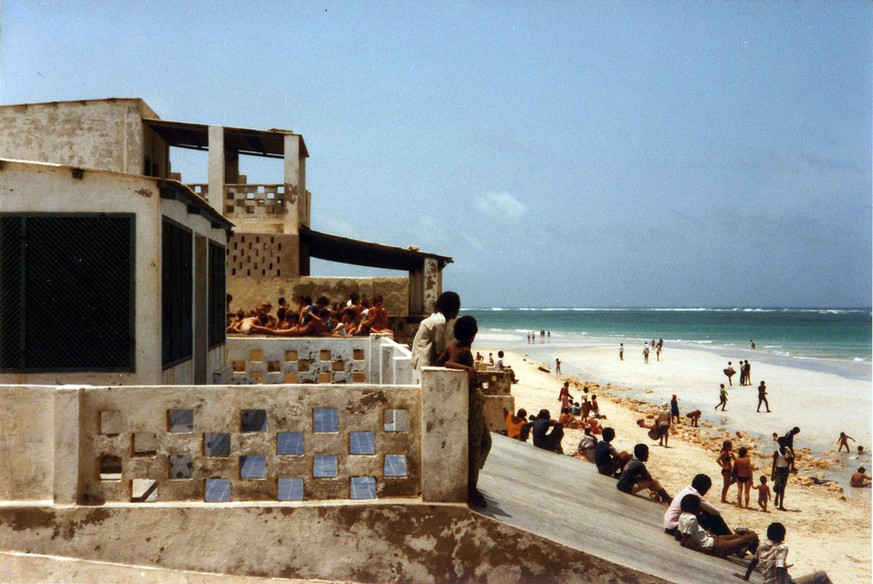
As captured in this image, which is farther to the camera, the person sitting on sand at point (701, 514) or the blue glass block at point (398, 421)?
the person sitting on sand at point (701, 514)

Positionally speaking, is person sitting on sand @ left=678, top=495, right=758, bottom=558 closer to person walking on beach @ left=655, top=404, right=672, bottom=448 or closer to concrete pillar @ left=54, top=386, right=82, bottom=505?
concrete pillar @ left=54, top=386, right=82, bottom=505

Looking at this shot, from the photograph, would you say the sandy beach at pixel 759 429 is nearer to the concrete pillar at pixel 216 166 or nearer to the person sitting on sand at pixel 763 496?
the person sitting on sand at pixel 763 496

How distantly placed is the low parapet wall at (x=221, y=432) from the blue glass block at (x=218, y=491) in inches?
22.9

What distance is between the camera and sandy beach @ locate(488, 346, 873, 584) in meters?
13.1

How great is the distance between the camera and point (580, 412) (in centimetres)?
2403

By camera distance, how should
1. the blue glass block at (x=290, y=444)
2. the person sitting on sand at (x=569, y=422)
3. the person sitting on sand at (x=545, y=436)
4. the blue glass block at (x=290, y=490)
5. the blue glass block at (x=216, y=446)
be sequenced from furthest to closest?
the person sitting on sand at (x=569, y=422) → the person sitting on sand at (x=545, y=436) → the blue glass block at (x=216, y=446) → the blue glass block at (x=290, y=444) → the blue glass block at (x=290, y=490)

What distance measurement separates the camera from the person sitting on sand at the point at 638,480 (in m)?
9.66

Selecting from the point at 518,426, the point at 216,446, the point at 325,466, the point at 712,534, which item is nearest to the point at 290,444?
the point at 325,466

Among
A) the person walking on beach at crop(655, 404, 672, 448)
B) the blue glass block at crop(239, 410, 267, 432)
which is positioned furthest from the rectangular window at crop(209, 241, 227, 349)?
the person walking on beach at crop(655, 404, 672, 448)

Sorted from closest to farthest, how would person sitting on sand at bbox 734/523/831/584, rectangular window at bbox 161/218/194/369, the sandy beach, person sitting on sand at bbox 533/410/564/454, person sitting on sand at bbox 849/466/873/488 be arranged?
rectangular window at bbox 161/218/194/369
person sitting on sand at bbox 734/523/831/584
person sitting on sand at bbox 533/410/564/454
the sandy beach
person sitting on sand at bbox 849/466/873/488

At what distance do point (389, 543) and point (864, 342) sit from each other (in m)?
87.3

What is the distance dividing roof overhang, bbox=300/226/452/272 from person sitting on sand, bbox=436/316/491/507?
541 inches

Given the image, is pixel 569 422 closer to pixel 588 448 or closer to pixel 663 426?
pixel 663 426

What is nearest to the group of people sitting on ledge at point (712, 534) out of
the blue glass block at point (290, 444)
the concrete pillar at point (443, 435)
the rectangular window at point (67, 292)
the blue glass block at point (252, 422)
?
the concrete pillar at point (443, 435)
